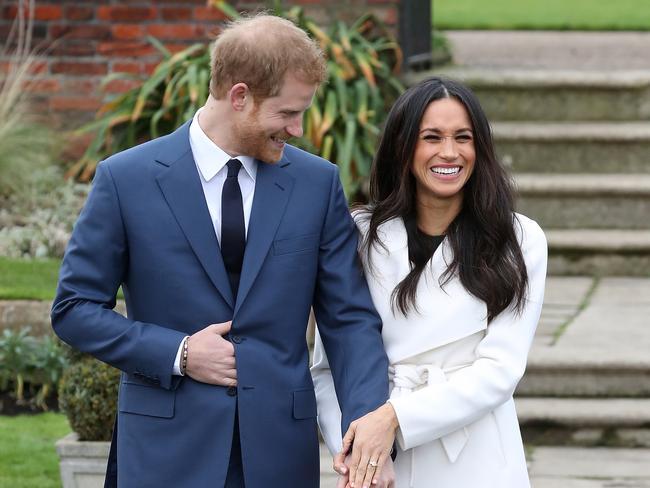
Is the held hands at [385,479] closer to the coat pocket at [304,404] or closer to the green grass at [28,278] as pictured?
the coat pocket at [304,404]

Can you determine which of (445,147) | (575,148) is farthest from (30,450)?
(575,148)

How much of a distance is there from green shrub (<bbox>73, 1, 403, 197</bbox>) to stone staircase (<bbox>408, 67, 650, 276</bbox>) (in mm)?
392

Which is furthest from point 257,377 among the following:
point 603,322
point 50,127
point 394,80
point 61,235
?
point 50,127

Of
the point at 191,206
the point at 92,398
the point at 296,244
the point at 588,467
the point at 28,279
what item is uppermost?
the point at 191,206

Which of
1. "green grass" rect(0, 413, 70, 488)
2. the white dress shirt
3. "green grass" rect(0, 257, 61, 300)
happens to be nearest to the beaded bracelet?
the white dress shirt

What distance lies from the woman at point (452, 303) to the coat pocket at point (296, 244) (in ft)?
0.52

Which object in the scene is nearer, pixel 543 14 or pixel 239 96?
pixel 239 96

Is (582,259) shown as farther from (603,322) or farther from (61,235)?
(61,235)

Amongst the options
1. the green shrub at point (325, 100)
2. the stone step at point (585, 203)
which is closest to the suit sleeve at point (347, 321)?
the green shrub at point (325, 100)

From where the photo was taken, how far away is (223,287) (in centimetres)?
327

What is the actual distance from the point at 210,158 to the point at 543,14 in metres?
10.3

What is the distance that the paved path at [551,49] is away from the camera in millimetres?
9383

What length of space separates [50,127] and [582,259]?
133 inches

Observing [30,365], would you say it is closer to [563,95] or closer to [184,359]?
[184,359]
